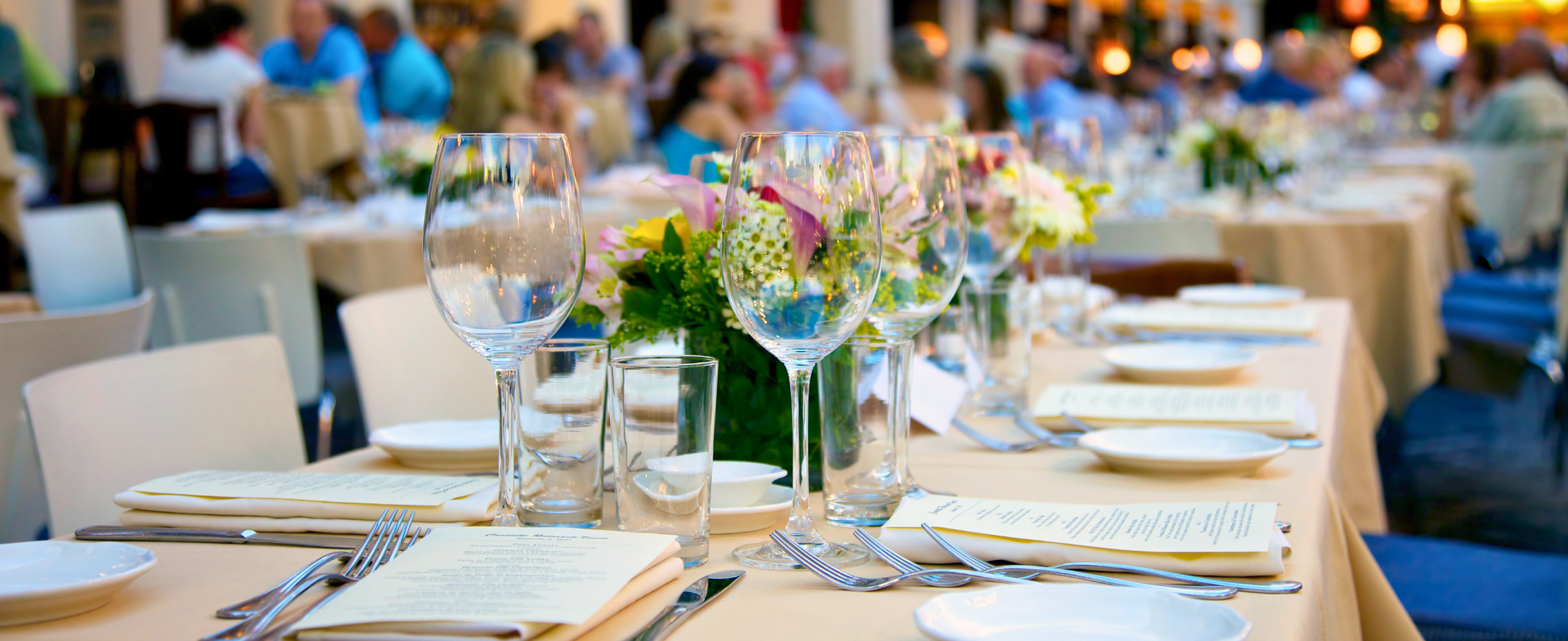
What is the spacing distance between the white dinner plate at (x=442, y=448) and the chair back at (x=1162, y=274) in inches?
68.6

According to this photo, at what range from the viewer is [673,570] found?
2.50 feet

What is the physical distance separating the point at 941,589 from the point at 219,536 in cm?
48

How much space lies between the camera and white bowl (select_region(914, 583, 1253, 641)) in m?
0.64

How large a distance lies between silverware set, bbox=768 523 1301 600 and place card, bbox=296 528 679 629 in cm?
10

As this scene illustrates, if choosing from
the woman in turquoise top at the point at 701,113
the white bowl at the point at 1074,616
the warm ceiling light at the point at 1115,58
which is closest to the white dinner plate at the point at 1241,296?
the white bowl at the point at 1074,616

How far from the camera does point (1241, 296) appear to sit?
2.07 meters

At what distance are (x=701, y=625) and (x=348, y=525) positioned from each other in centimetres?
30

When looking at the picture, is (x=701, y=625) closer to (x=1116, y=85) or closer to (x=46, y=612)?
(x=46, y=612)

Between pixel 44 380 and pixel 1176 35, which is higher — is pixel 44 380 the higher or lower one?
the lower one

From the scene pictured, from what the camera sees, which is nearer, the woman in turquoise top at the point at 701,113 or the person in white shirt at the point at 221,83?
the woman in turquoise top at the point at 701,113

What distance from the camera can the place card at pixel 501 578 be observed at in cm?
65

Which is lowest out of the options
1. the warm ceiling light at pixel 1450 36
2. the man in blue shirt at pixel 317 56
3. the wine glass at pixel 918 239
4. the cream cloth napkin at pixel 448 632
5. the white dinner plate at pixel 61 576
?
the white dinner plate at pixel 61 576

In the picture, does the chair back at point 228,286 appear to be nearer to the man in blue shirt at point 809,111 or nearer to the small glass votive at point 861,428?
the small glass votive at point 861,428

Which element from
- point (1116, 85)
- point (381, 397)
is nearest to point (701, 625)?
point (381, 397)
